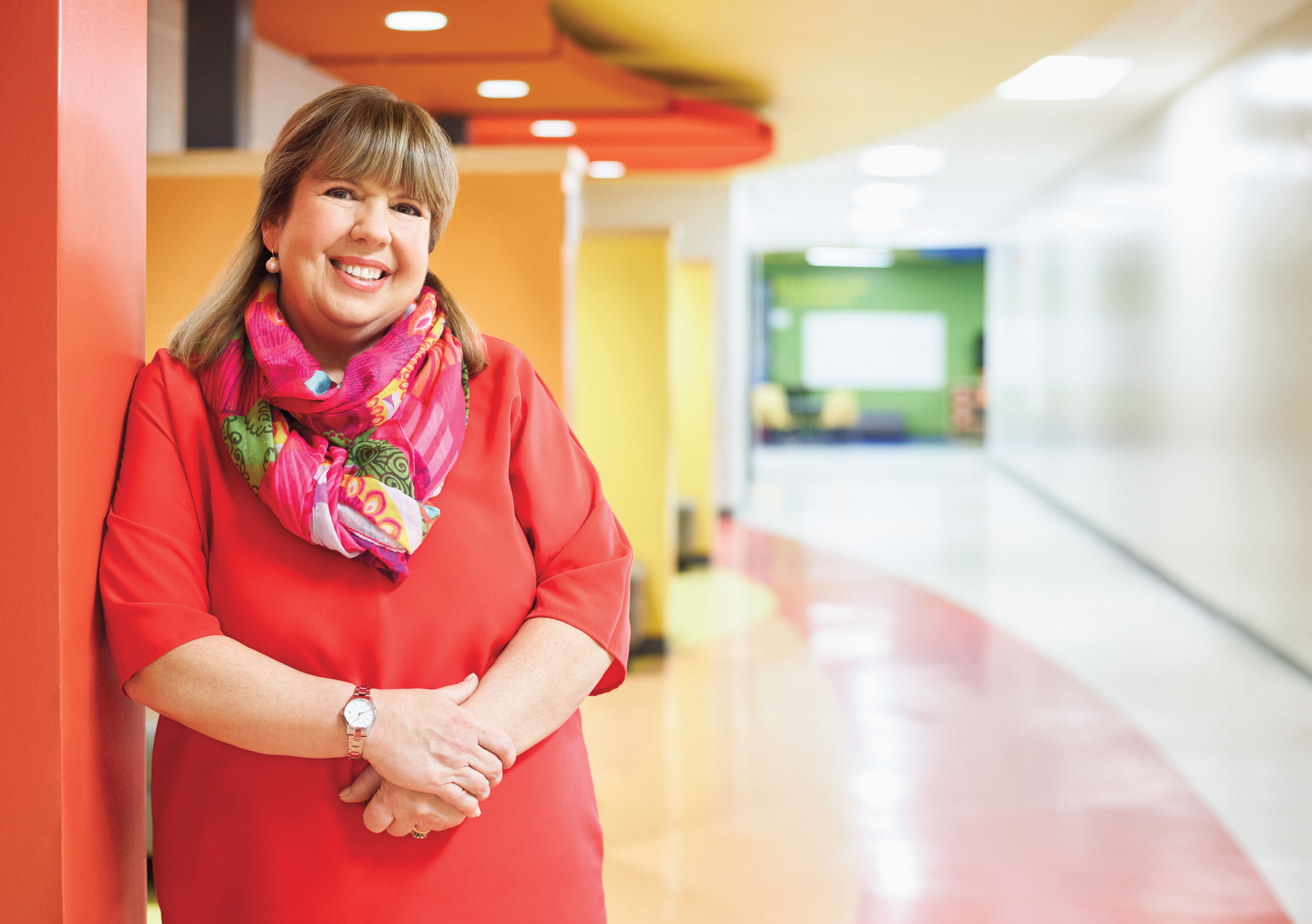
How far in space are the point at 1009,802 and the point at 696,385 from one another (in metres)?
6.43

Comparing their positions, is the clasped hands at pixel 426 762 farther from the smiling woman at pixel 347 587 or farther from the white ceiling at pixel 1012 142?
the white ceiling at pixel 1012 142

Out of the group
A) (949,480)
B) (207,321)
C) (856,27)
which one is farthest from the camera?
(949,480)

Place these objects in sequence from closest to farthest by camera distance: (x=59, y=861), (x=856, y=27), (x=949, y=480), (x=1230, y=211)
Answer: (x=59, y=861) → (x=856, y=27) → (x=1230, y=211) → (x=949, y=480)

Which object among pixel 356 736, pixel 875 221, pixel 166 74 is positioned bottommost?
pixel 356 736

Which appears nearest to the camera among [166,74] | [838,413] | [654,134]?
[166,74]

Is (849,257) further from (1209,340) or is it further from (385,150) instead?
(385,150)

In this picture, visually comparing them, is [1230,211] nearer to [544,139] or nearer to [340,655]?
[544,139]

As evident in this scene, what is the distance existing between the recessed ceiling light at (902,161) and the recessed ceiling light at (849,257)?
10.7 meters

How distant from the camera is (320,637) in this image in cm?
139

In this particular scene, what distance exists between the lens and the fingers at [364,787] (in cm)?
139

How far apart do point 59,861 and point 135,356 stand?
0.63 meters

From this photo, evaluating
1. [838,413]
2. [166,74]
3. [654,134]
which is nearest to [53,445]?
[166,74]

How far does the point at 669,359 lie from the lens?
254 inches

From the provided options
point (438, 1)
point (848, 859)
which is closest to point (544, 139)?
point (438, 1)
